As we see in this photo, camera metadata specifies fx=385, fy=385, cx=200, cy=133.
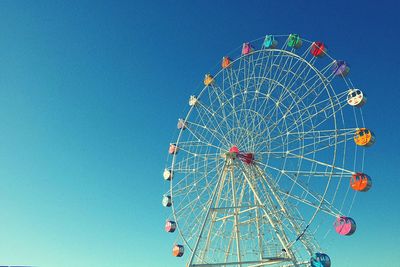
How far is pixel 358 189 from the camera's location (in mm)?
21500

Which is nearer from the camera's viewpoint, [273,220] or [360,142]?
[360,142]

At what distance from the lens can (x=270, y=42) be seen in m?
27.2

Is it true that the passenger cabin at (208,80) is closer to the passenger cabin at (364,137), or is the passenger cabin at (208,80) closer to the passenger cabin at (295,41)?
the passenger cabin at (295,41)

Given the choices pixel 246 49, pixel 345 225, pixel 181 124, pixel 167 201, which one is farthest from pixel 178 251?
pixel 246 49

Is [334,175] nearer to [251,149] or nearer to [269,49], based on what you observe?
[251,149]

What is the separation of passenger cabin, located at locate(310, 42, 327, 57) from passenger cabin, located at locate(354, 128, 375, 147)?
19.3ft

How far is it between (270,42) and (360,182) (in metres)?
11.5

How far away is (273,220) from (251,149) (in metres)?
5.19

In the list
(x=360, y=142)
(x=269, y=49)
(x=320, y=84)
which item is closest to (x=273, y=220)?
(x=360, y=142)

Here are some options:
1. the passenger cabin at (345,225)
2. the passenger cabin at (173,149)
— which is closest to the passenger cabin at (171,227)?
the passenger cabin at (173,149)

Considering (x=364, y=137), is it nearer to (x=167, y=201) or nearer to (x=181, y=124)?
(x=181, y=124)

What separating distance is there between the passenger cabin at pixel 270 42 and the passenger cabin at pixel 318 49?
2.96 meters

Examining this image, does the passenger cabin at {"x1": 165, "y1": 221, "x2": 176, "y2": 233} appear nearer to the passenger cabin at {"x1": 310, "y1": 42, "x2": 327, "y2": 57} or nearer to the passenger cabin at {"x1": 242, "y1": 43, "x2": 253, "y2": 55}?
the passenger cabin at {"x1": 242, "y1": 43, "x2": 253, "y2": 55}

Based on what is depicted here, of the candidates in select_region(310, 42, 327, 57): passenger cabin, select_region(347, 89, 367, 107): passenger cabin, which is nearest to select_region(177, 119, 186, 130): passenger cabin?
select_region(310, 42, 327, 57): passenger cabin
